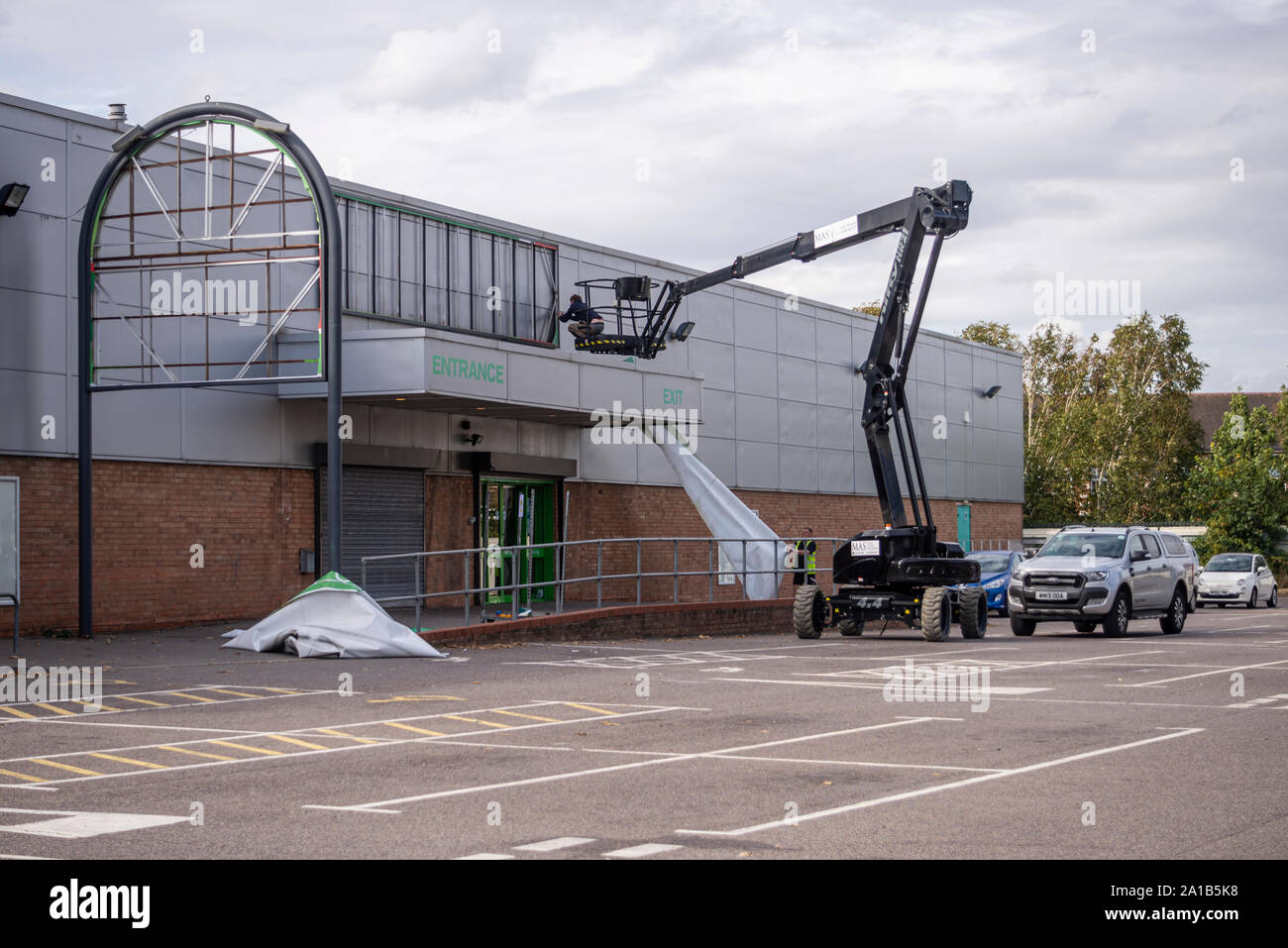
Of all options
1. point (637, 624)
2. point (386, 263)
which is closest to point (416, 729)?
point (637, 624)

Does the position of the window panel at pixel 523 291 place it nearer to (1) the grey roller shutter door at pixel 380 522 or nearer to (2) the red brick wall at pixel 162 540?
(1) the grey roller shutter door at pixel 380 522

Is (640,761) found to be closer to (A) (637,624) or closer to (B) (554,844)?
(B) (554,844)

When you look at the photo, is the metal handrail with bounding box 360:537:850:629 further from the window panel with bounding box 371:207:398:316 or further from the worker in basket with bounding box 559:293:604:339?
the window panel with bounding box 371:207:398:316

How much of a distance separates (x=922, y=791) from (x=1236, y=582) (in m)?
33.7

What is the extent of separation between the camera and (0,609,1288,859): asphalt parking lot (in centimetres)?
728

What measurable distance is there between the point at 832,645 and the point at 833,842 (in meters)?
15.1

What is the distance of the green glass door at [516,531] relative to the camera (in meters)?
28.3

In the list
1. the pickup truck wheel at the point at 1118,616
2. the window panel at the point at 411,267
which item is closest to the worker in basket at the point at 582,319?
the window panel at the point at 411,267

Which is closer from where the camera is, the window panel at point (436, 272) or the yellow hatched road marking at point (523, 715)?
the yellow hatched road marking at point (523, 715)

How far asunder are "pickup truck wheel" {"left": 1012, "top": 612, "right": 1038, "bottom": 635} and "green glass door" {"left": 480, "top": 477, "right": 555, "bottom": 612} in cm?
850

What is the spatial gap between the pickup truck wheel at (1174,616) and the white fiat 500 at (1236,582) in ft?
44.9
